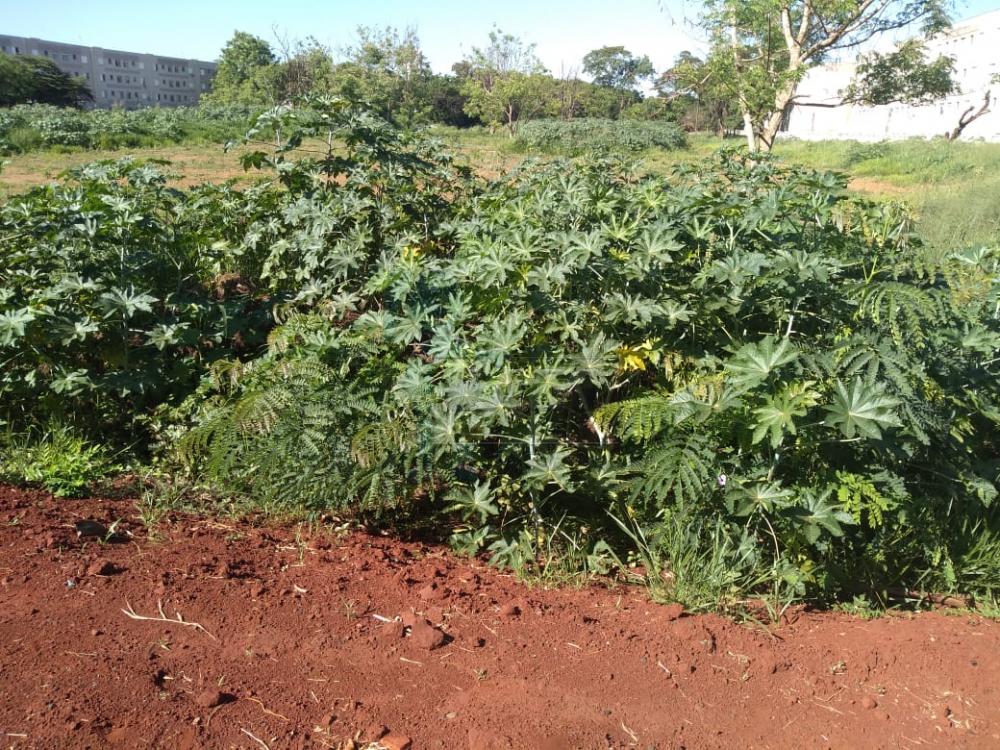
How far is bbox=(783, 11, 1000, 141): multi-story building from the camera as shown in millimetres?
31859

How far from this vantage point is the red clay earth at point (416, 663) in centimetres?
184

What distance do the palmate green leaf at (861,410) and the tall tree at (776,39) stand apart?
9398 mm

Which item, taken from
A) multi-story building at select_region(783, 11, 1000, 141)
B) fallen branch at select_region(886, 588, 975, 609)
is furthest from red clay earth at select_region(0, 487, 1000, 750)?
multi-story building at select_region(783, 11, 1000, 141)

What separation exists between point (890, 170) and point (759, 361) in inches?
781

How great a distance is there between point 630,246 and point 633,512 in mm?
1079

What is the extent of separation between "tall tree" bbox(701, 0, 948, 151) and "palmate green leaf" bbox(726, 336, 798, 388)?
932cm

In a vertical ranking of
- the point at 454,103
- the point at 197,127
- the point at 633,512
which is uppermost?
the point at 454,103

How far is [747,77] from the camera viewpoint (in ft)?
38.2

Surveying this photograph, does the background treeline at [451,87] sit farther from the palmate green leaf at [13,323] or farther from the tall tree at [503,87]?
the palmate green leaf at [13,323]

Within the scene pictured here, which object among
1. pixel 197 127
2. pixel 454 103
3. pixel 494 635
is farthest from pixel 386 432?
pixel 454 103

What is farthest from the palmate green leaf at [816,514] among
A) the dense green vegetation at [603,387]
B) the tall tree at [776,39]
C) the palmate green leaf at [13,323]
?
the tall tree at [776,39]

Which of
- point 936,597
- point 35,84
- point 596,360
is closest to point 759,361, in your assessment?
point 596,360

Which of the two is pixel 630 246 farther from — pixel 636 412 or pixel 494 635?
pixel 494 635

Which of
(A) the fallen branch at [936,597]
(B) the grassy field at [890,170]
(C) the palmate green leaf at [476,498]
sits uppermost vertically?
Result: (B) the grassy field at [890,170]
